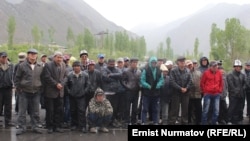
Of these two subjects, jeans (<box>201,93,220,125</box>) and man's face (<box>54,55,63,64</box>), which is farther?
jeans (<box>201,93,220,125</box>)

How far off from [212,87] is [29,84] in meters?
4.30

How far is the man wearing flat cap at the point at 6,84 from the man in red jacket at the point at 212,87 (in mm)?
4781

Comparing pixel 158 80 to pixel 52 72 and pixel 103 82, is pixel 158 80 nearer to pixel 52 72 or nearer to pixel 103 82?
pixel 103 82

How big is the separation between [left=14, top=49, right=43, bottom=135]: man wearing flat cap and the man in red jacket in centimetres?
396

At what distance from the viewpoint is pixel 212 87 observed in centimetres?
797

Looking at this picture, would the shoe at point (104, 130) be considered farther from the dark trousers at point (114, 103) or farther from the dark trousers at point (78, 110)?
the dark trousers at point (114, 103)

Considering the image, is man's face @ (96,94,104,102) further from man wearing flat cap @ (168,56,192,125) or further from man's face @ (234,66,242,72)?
man's face @ (234,66,242,72)

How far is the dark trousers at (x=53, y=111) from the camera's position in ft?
24.3

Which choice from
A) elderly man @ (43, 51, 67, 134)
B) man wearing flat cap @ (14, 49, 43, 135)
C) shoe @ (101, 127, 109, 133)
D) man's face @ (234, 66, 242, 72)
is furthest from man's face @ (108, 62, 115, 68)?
man's face @ (234, 66, 242, 72)

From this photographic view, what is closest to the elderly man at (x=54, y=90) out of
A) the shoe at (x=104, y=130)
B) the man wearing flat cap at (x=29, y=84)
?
the man wearing flat cap at (x=29, y=84)

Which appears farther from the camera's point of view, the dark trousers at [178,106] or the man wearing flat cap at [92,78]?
the dark trousers at [178,106]

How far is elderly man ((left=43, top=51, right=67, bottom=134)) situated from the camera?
7289mm

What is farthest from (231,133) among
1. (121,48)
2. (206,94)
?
(121,48)

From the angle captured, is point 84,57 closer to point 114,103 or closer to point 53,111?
point 114,103
